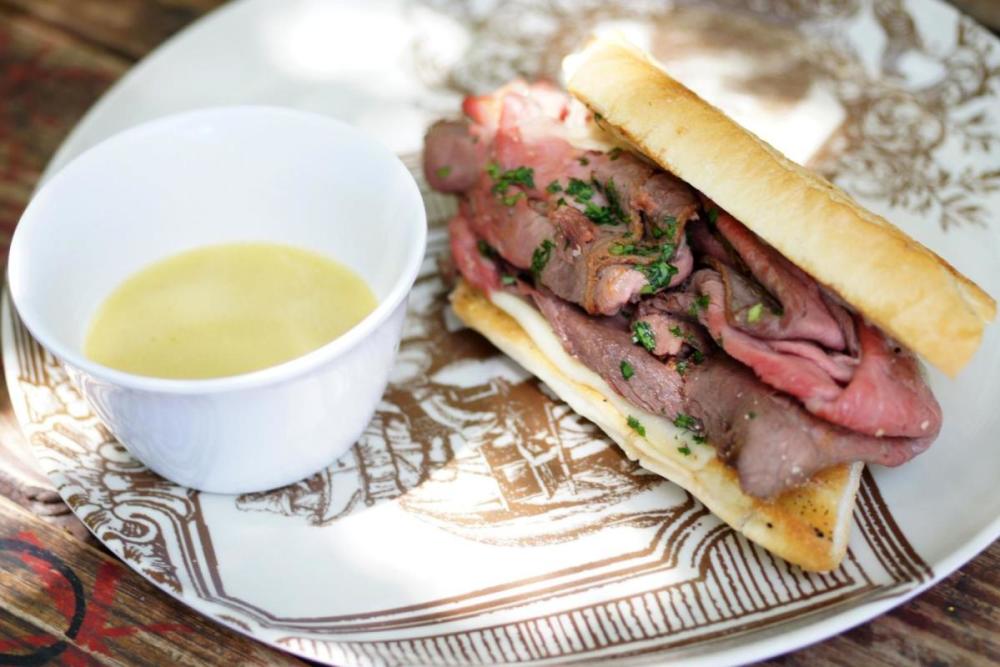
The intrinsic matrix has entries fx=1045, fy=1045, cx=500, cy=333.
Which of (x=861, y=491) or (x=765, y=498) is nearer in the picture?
(x=765, y=498)

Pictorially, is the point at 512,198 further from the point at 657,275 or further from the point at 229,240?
the point at 229,240

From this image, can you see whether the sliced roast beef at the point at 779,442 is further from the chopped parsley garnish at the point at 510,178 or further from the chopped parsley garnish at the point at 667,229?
the chopped parsley garnish at the point at 510,178

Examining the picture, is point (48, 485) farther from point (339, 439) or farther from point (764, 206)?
point (764, 206)

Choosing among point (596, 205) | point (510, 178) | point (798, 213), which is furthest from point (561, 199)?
point (798, 213)

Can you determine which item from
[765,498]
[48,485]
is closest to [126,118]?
[48,485]

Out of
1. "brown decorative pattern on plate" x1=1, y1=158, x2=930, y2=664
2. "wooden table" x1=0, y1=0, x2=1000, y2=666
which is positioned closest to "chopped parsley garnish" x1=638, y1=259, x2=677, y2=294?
"brown decorative pattern on plate" x1=1, y1=158, x2=930, y2=664

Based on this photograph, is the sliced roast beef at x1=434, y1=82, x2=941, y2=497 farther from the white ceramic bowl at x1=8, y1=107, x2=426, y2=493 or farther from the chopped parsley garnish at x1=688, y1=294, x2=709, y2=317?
the white ceramic bowl at x1=8, y1=107, x2=426, y2=493
